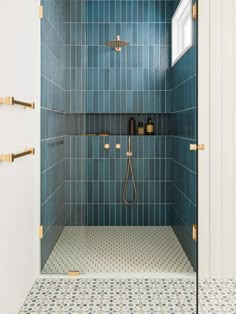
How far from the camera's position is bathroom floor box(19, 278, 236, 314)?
2.42 meters

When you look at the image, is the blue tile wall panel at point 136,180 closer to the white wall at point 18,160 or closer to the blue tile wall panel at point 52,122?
the blue tile wall panel at point 52,122

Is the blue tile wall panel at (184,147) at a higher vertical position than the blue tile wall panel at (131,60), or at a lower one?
lower

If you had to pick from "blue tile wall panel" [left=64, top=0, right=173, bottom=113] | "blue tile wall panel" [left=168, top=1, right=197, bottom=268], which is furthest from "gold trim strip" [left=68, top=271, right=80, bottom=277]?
"blue tile wall panel" [left=64, top=0, right=173, bottom=113]

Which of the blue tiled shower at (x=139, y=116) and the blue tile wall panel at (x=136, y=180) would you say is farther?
the blue tile wall panel at (x=136, y=180)

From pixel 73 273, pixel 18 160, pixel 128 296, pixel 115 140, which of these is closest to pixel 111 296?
pixel 128 296

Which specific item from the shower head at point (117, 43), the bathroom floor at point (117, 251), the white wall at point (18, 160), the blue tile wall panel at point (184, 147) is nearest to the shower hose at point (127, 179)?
the bathroom floor at point (117, 251)

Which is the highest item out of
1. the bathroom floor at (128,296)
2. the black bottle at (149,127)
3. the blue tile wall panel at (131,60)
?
the blue tile wall panel at (131,60)
